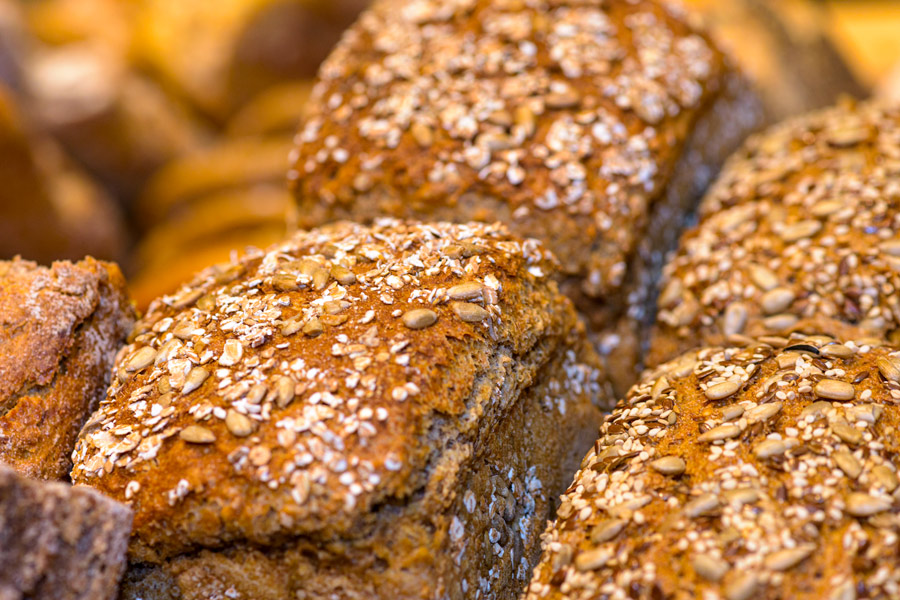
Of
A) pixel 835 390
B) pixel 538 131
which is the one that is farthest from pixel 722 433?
pixel 538 131

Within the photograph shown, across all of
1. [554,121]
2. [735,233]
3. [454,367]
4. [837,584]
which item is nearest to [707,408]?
[837,584]

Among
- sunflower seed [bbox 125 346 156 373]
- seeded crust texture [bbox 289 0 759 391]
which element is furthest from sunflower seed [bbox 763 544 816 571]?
sunflower seed [bbox 125 346 156 373]

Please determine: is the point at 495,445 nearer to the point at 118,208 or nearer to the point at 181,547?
→ the point at 181,547

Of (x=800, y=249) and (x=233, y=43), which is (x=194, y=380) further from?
(x=233, y=43)

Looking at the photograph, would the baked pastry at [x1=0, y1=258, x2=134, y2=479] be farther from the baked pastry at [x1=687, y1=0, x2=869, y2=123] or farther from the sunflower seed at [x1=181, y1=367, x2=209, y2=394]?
the baked pastry at [x1=687, y1=0, x2=869, y2=123]

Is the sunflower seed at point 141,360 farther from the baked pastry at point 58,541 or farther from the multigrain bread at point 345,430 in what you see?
the baked pastry at point 58,541

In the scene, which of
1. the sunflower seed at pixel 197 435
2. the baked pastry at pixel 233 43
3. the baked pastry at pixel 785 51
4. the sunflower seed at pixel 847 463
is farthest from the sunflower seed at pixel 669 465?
the baked pastry at pixel 233 43
